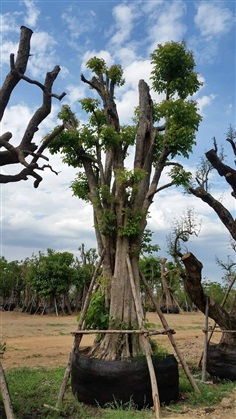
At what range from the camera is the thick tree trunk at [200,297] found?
9586 mm

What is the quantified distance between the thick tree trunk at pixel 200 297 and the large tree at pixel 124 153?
1387 mm

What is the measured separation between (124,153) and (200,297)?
3834 millimetres

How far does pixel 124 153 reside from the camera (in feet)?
33.2

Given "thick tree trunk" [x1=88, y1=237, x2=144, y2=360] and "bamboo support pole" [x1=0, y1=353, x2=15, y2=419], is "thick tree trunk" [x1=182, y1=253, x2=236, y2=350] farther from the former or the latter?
"bamboo support pole" [x1=0, y1=353, x2=15, y2=419]

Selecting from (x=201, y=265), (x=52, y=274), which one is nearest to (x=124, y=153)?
(x=201, y=265)

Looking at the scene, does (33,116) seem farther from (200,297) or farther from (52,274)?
(52,274)

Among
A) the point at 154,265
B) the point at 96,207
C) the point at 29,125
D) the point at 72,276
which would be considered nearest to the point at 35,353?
the point at 96,207

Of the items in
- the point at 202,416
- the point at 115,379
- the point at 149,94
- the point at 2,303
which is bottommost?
the point at 202,416

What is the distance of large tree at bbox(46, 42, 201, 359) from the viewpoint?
860 centimetres

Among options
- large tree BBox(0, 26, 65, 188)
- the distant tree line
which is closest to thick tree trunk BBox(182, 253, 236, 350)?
large tree BBox(0, 26, 65, 188)

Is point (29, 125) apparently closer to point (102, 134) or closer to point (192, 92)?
point (102, 134)

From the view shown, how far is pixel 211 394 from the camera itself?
7.88m

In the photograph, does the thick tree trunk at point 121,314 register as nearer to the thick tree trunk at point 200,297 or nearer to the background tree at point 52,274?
the thick tree trunk at point 200,297

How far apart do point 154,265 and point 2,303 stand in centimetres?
1543
